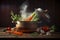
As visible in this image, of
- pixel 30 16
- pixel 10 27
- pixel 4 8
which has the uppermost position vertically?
pixel 4 8

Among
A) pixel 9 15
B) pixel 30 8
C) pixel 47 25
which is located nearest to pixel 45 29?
Answer: pixel 47 25

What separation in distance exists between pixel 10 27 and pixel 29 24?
19 centimetres

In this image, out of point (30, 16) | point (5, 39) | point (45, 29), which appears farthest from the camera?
point (30, 16)

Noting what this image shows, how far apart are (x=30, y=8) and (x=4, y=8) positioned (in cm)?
27

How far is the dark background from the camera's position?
163cm

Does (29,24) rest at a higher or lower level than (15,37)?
higher

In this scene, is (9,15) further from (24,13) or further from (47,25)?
(47,25)

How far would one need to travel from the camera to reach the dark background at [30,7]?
5.34 ft

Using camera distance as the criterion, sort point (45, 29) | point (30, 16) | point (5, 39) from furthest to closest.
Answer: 1. point (30, 16)
2. point (45, 29)
3. point (5, 39)

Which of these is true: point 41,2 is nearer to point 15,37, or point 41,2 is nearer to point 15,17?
point 15,17

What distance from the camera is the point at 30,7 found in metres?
1.64

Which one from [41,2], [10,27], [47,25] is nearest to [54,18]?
[47,25]

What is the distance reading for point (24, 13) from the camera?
5.40 ft

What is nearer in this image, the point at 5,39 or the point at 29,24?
the point at 5,39
